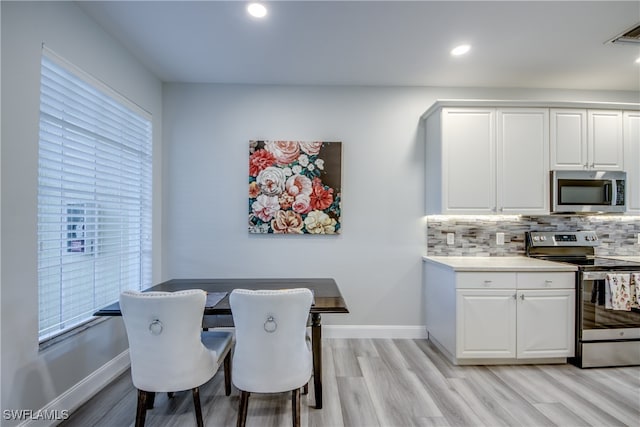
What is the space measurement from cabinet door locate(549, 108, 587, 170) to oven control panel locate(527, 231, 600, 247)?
0.70 m

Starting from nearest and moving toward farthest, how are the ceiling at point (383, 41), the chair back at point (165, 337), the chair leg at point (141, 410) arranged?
the chair back at point (165, 337), the chair leg at point (141, 410), the ceiling at point (383, 41)

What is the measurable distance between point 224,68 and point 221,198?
1.27 meters

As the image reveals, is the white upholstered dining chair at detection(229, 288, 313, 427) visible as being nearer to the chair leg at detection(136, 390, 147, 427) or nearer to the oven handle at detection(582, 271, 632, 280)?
the chair leg at detection(136, 390, 147, 427)

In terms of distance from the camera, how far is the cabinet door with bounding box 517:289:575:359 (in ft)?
8.34

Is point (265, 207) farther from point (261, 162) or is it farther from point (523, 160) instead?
point (523, 160)

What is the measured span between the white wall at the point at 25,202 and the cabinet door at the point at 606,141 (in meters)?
4.38

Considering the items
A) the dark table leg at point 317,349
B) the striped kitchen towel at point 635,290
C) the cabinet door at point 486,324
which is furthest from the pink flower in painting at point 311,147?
the striped kitchen towel at point 635,290

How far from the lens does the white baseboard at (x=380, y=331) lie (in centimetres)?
314

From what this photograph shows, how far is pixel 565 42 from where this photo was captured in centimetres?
235

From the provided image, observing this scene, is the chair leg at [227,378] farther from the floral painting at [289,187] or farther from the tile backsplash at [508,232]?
the tile backsplash at [508,232]

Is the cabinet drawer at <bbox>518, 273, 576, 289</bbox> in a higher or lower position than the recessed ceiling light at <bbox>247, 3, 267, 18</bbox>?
lower

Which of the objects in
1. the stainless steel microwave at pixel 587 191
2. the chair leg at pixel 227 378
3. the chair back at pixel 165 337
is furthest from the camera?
the stainless steel microwave at pixel 587 191

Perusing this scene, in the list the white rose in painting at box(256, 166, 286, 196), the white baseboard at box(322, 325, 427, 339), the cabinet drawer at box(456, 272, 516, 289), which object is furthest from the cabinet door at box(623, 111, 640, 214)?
the white rose in painting at box(256, 166, 286, 196)

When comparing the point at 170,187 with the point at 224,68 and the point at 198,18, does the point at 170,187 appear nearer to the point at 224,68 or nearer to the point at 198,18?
the point at 224,68
